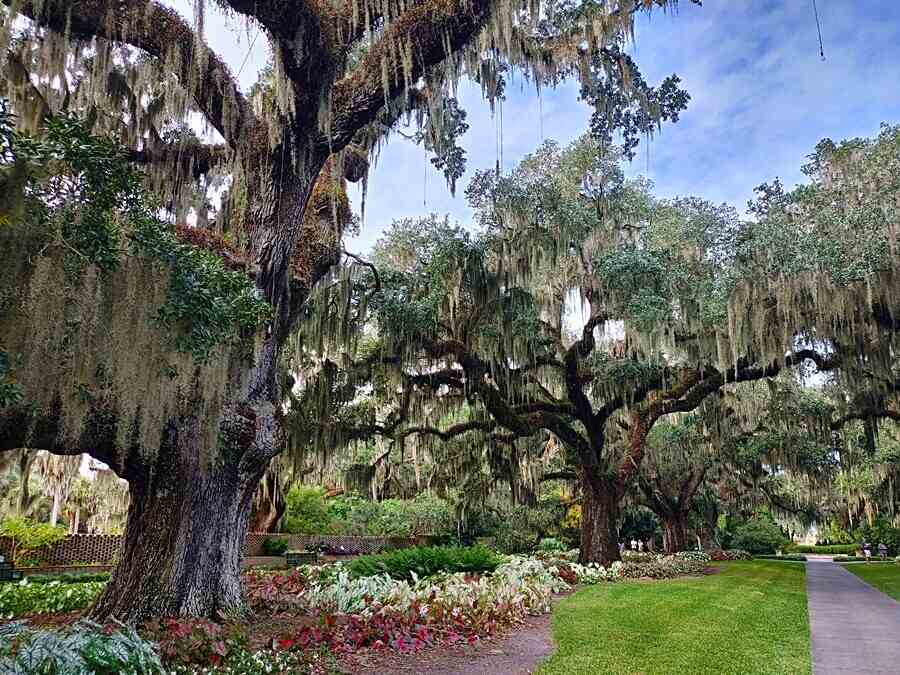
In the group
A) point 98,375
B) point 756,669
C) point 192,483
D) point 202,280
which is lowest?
point 756,669

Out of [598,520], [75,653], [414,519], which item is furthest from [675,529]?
[75,653]

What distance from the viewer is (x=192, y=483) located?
20.6 feet

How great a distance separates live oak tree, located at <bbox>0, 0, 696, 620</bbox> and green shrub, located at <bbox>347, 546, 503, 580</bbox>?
388 cm

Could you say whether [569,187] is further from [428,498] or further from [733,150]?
[428,498]

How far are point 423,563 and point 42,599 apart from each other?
17.8 ft

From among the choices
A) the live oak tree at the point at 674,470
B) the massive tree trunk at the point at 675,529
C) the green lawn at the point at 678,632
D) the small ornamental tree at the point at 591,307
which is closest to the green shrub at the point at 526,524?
the live oak tree at the point at 674,470

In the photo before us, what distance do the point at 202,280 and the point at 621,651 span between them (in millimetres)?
4797

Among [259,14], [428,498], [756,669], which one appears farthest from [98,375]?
[428,498]

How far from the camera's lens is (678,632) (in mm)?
6727

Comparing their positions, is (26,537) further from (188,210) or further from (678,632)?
(678,632)

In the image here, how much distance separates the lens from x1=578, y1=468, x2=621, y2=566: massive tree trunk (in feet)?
48.8

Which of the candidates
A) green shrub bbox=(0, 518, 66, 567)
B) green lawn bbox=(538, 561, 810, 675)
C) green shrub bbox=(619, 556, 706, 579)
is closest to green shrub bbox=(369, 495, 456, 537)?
green shrub bbox=(619, 556, 706, 579)

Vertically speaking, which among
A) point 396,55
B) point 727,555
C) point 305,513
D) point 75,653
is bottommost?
point 727,555

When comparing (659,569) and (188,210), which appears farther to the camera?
(659,569)
